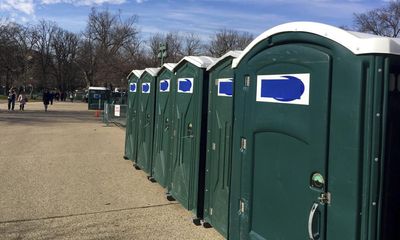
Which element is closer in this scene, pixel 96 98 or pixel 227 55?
pixel 227 55

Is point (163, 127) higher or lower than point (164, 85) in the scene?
lower

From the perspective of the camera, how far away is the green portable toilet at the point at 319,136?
285cm

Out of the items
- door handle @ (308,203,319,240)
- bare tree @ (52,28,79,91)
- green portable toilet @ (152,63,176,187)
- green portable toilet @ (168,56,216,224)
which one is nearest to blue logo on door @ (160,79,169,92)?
green portable toilet @ (152,63,176,187)

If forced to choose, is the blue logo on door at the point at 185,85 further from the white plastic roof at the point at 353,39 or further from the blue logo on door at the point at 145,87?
the white plastic roof at the point at 353,39

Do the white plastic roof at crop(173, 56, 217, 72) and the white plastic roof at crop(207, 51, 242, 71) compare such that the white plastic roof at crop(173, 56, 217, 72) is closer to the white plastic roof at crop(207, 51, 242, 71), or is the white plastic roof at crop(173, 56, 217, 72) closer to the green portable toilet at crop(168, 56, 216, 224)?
the green portable toilet at crop(168, 56, 216, 224)

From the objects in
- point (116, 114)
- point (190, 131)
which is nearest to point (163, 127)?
point (190, 131)

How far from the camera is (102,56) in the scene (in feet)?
219

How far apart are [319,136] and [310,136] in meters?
0.10

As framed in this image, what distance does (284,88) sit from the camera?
365 cm

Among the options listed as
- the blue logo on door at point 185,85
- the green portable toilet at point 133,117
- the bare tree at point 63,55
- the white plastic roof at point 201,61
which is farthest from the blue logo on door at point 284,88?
the bare tree at point 63,55

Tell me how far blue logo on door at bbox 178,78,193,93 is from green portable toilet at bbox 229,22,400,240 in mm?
2442

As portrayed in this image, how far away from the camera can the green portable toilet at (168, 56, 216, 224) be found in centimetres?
641

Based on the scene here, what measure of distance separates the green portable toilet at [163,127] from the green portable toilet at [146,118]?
0.87 feet

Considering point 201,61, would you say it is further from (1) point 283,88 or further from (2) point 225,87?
(1) point 283,88
